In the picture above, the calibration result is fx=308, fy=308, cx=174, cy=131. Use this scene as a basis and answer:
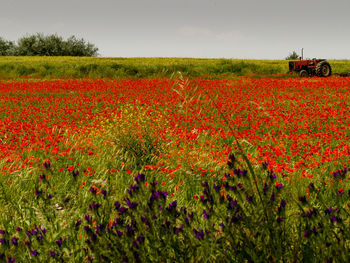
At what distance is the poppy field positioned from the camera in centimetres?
173

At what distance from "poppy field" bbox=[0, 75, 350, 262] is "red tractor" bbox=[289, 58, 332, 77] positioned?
35.5 ft

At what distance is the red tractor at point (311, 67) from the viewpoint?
20.9 meters

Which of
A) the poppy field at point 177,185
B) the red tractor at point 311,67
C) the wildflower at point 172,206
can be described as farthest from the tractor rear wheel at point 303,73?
the wildflower at point 172,206

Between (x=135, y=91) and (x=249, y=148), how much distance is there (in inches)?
324

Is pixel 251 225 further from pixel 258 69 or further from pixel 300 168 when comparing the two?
pixel 258 69

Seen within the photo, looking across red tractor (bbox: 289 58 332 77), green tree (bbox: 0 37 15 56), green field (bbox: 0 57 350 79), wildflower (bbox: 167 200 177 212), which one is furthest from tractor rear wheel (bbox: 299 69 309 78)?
green tree (bbox: 0 37 15 56)

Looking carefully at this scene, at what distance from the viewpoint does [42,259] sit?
2002 millimetres

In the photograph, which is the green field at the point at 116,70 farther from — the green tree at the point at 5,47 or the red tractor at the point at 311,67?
the green tree at the point at 5,47

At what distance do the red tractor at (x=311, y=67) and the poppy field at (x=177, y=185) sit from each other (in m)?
10.8

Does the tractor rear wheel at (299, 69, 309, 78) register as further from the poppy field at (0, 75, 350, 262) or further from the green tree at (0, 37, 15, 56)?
the green tree at (0, 37, 15, 56)

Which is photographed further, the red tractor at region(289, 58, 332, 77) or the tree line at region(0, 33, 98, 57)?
the tree line at region(0, 33, 98, 57)

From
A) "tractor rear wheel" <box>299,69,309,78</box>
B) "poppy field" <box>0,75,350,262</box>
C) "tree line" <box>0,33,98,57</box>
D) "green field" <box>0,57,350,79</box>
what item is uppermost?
"tree line" <box>0,33,98,57</box>

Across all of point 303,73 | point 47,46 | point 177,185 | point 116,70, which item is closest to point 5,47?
point 47,46

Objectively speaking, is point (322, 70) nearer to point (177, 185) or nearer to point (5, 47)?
point (177, 185)
